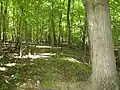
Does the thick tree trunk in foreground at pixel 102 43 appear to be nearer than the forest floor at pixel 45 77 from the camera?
Yes

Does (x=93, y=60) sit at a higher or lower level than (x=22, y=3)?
lower

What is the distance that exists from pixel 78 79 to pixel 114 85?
7.93 feet

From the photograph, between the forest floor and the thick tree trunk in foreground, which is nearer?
the thick tree trunk in foreground

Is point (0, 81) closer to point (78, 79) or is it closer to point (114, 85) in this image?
point (78, 79)

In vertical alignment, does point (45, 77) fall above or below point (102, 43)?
below

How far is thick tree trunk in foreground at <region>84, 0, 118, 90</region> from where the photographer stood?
8.28 m

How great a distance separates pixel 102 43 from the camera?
8.33 m

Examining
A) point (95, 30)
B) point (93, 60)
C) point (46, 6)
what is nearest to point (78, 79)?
point (93, 60)

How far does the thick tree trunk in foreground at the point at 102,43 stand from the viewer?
8281 mm

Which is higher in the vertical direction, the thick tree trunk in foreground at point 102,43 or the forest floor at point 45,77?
the thick tree trunk in foreground at point 102,43

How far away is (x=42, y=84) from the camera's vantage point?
9.71 m

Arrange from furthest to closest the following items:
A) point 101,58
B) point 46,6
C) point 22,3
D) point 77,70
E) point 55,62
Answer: point 46,6 → point 22,3 → point 55,62 → point 77,70 → point 101,58

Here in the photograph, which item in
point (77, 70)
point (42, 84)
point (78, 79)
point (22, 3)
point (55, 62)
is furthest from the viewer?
point (22, 3)

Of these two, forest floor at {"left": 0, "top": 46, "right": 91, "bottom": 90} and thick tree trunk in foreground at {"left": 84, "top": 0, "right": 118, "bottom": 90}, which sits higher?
thick tree trunk in foreground at {"left": 84, "top": 0, "right": 118, "bottom": 90}
